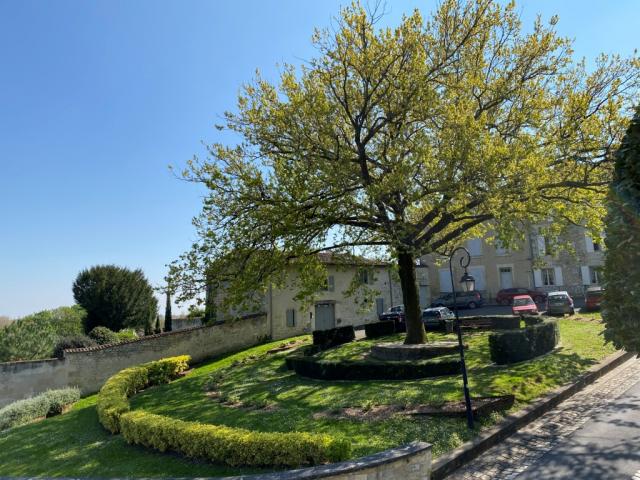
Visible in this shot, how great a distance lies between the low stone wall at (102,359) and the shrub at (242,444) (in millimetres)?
14798

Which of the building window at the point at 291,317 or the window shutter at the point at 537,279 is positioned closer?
the building window at the point at 291,317

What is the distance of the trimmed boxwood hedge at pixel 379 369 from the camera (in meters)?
13.4

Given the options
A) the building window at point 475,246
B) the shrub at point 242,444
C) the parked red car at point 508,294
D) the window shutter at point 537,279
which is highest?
the building window at point 475,246

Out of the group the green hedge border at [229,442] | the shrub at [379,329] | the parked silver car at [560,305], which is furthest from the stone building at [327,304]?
the green hedge border at [229,442]

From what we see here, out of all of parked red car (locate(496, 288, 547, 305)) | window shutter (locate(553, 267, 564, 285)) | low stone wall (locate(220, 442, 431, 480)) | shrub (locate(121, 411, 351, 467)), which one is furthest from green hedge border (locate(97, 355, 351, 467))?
window shutter (locate(553, 267, 564, 285))

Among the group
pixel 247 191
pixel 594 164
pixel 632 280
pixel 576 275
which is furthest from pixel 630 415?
pixel 576 275

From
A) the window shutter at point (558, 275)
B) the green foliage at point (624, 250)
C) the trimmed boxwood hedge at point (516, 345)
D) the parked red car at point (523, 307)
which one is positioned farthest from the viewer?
the window shutter at point (558, 275)

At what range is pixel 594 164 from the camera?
48.9 feet

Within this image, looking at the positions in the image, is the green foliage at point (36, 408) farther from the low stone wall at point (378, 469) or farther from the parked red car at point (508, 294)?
the parked red car at point (508, 294)

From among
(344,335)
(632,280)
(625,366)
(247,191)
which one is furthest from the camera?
(344,335)

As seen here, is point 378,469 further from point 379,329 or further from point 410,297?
point 379,329

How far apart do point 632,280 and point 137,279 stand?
3765 centimetres

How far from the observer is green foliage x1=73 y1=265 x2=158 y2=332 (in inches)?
1375

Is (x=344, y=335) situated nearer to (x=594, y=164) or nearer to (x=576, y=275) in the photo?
(x=594, y=164)
